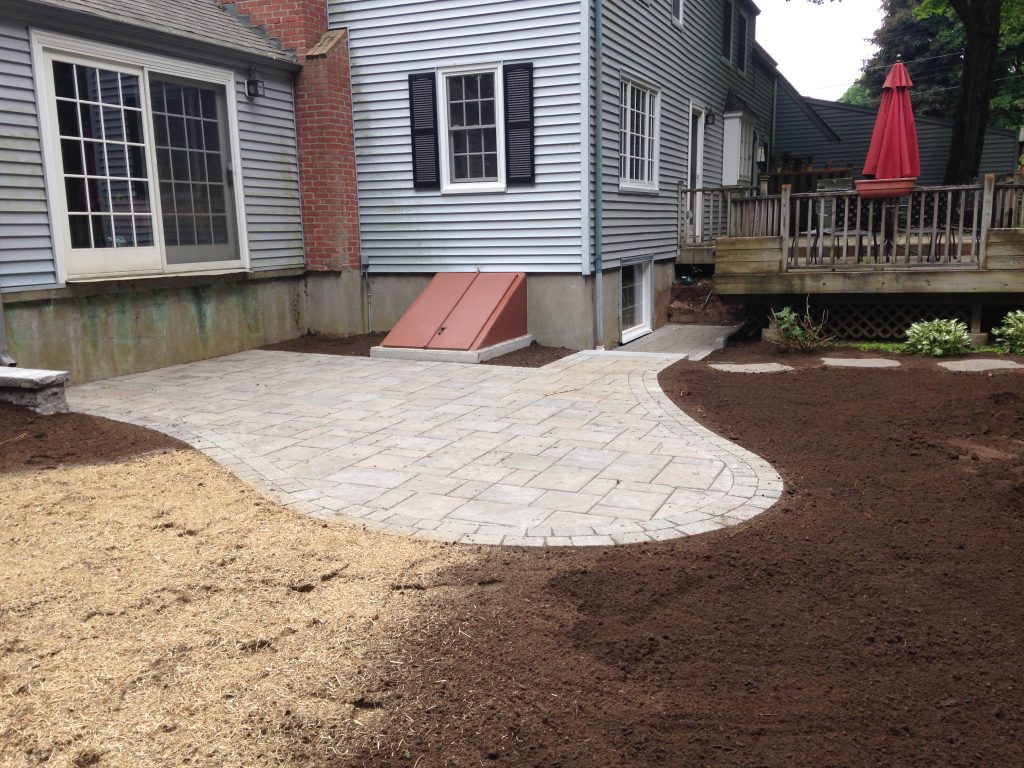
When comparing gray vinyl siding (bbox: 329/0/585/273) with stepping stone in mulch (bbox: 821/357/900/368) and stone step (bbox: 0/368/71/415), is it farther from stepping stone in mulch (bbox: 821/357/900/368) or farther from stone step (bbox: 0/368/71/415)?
stone step (bbox: 0/368/71/415)

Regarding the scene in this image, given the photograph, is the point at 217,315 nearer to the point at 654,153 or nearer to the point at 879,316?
the point at 654,153

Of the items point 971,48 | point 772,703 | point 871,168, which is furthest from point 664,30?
point 772,703

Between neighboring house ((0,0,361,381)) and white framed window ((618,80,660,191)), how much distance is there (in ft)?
12.6

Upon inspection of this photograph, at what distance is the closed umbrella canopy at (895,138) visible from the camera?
9.51m

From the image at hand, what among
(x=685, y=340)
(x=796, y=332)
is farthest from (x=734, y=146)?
(x=796, y=332)

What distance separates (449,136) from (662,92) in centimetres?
411

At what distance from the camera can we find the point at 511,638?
309 centimetres

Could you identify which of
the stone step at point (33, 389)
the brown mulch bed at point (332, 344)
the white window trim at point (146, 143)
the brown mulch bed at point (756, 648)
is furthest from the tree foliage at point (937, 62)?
the stone step at point (33, 389)

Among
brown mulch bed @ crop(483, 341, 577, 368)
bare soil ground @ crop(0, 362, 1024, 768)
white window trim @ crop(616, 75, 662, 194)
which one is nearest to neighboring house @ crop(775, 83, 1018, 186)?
white window trim @ crop(616, 75, 662, 194)

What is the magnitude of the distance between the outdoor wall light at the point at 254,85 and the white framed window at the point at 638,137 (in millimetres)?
4733

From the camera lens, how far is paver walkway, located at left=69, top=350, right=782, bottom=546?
4.45 meters

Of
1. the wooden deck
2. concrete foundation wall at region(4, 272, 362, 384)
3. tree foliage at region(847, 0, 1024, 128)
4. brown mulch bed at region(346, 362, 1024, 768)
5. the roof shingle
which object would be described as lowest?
brown mulch bed at region(346, 362, 1024, 768)

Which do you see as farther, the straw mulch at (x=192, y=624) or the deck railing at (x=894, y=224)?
the deck railing at (x=894, y=224)

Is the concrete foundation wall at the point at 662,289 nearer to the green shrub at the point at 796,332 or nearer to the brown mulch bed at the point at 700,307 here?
the brown mulch bed at the point at 700,307
